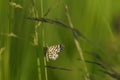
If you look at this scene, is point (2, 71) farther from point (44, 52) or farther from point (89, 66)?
point (89, 66)

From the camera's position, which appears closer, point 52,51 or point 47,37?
point 52,51

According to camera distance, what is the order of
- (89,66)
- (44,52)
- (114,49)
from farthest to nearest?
(89,66) → (44,52) → (114,49)

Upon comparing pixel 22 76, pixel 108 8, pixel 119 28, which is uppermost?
pixel 108 8

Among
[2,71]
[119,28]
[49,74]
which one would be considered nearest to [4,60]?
[2,71]

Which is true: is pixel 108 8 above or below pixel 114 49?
above

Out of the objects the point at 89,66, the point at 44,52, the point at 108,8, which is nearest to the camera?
the point at 44,52

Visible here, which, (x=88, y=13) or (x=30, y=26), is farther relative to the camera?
(x=88, y=13)

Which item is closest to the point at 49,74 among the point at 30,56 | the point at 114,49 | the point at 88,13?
the point at 30,56
